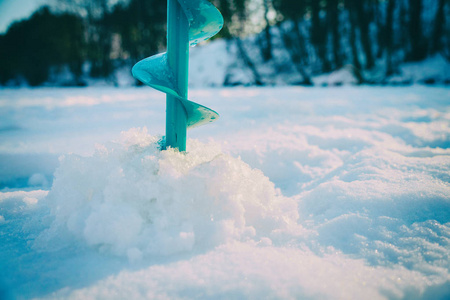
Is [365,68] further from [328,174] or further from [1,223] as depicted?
[1,223]

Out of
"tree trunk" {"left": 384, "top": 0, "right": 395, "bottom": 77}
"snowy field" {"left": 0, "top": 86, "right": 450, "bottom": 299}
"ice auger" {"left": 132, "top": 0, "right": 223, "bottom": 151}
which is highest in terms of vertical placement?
"tree trunk" {"left": 384, "top": 0, "right": 395, "bottom": 77}

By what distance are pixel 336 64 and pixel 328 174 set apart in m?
13.9

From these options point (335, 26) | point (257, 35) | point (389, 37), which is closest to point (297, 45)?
point (335, 26)

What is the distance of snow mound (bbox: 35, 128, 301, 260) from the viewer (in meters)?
0.73

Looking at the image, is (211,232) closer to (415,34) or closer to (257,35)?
(415,34)

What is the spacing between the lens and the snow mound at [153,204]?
73 centimetres

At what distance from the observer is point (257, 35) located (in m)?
17.5

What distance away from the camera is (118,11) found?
18.5 metres

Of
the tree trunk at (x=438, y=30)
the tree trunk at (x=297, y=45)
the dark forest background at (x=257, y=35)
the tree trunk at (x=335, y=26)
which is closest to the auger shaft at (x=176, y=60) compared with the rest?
the dark forest background at (x=257, y=35)

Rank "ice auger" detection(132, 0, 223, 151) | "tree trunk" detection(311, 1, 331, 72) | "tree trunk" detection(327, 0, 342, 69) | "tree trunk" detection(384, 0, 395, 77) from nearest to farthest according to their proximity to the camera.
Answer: "ice auger" detection(132, 0, 223, 151) → "tree trunk" detection(384, 0, 395, 77) → "tree trunk" detection(327, 0, 342, 69) → "tree trunk" detection(311, 1, 331, 72)

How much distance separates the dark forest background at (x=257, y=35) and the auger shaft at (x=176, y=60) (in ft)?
33.8

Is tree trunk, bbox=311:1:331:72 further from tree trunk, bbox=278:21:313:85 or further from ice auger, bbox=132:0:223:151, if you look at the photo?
ice auger, bbox=132:0:223:151

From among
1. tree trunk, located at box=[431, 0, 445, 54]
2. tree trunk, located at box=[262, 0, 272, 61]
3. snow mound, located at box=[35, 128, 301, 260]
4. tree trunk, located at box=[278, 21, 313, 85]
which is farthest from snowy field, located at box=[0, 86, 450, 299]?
tree trunk, located at box=[262, 0, 272, 61]

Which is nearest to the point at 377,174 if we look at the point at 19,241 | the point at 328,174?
the point at 328,174
